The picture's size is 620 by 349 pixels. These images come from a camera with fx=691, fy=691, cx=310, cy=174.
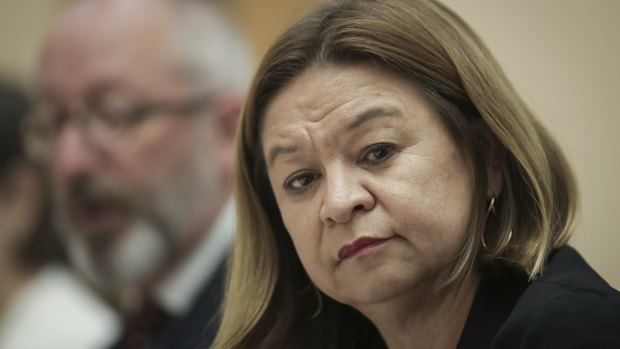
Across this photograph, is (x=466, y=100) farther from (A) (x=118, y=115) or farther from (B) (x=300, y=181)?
(A) (x=118, y=115)

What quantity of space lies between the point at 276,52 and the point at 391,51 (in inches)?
10.6

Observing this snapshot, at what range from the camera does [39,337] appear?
2875 millimetres

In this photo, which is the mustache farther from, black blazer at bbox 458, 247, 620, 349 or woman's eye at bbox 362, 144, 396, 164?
black blazer at bbox 458, 247, 620, 349

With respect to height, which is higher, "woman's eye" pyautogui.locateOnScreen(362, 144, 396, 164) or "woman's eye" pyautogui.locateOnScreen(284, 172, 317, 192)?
"woman's eye" pyautogui.locateOnScreen(362, 144, 396, 164)

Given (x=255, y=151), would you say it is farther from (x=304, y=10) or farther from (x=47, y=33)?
(x=47, y=33)

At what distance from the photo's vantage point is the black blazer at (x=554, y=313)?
1.04 m

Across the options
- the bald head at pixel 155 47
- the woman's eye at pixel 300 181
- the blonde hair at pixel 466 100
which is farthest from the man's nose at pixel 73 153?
the woman's eye at pixel 300 181

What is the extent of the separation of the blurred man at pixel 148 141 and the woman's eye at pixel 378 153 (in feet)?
4.82

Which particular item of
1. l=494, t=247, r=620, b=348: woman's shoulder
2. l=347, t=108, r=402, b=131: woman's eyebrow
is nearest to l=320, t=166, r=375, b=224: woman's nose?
l=347, t=108, r=402, b=131: woman's eyebrow

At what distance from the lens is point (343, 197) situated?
4.14 ft

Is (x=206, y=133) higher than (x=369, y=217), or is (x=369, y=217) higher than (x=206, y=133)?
(x=369, y=217)

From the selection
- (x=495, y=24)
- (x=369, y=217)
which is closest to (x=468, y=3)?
(x=495, y=24)

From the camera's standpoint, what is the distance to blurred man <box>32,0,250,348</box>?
2.72m

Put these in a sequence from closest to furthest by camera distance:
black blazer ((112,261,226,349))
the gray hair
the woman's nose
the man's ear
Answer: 1. the woman's nose
2. the man's ear
3. black blazer ((112,261,226,349))
4. the gray hair
